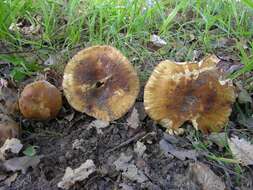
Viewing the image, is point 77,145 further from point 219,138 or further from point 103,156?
point 219,138

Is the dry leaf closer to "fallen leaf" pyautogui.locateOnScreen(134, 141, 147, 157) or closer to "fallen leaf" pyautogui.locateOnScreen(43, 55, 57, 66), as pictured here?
"fallen leaf" pyautogui.locateOnScreen(134, 141, 147, 157)

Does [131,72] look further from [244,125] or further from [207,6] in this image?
[207,6]

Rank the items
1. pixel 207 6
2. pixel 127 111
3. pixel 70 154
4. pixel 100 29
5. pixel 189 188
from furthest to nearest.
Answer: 1. pixel 207 6
2. pixel 100 29
3. pixel 127 111
4. pixel 70 154
5. pixel 189 188

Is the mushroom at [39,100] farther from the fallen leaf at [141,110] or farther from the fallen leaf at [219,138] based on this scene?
the fallen leaf at [219,138]

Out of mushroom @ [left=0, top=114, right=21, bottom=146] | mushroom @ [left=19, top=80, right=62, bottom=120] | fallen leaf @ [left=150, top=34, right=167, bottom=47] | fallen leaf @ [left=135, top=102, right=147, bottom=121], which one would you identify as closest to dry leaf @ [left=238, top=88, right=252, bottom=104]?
fallen leaf @ [left=135, top=102, right=147, bottom=121]

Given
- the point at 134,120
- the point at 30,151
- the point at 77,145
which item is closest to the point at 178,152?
the point at 134,120

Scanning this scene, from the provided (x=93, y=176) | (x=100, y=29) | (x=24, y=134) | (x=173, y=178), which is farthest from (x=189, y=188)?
(x=100, y=29)

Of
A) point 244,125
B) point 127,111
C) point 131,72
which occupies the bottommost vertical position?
point 244,125
